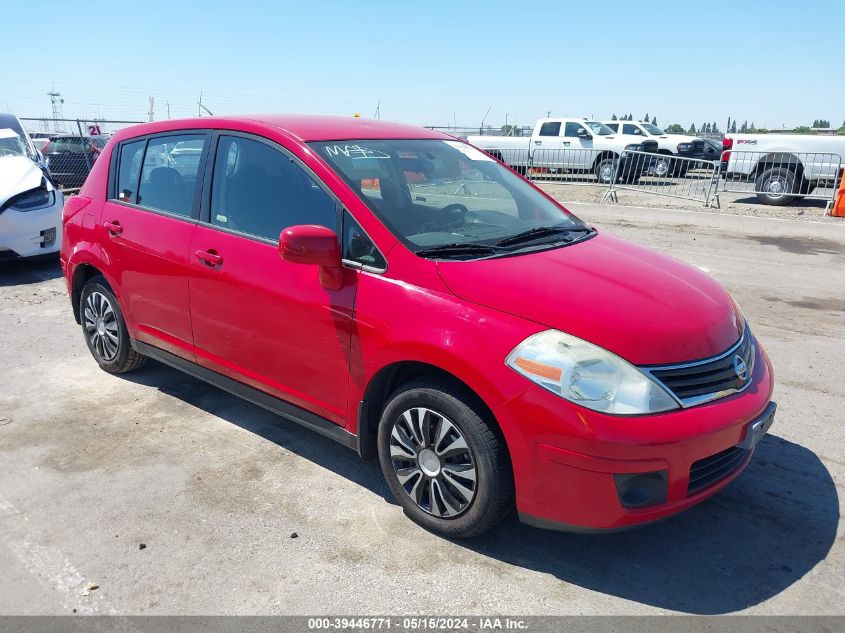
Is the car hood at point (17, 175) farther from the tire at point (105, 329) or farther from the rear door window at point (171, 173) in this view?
the rear door window at point (171, 173)

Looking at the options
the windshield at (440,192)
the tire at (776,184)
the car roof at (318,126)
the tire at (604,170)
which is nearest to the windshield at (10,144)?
the car roof at (318,126)

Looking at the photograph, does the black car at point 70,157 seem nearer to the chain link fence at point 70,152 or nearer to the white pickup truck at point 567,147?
the chain link fence at point 70,152

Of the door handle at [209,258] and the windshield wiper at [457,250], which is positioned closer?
the windshield wiper at [457,250]

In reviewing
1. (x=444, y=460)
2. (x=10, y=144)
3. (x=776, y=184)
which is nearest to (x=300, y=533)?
(x=444, y=460)

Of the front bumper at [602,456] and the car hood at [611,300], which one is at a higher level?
the car hood at [611,300]

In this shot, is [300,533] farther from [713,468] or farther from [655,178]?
[655,178]

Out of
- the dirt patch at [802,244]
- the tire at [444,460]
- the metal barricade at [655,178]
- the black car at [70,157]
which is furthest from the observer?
the black car at [70,157]

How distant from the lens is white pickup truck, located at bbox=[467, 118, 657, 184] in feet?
67.3

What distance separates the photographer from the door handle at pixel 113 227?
4518mm

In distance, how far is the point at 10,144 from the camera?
30.8 feet

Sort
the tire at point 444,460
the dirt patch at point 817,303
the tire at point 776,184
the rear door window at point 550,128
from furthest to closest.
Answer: the rear door window at point 550,128
the tire at point 776,184
the dirt patch at point 817,303
the tire at point 444,460

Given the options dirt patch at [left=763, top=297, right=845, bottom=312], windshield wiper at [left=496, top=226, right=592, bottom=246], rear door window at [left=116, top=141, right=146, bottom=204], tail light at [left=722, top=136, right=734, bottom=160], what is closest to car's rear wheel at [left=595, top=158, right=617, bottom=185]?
tail light at [left=722, top=136, right=734, bottom=160]

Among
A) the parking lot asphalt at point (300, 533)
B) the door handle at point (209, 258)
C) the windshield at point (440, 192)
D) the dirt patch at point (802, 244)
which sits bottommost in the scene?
the parking lot asphalt at point (300, 533)

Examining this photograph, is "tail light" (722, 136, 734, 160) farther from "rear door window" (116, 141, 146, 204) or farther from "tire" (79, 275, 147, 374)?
"tire" (79, 275, 147, 374)
